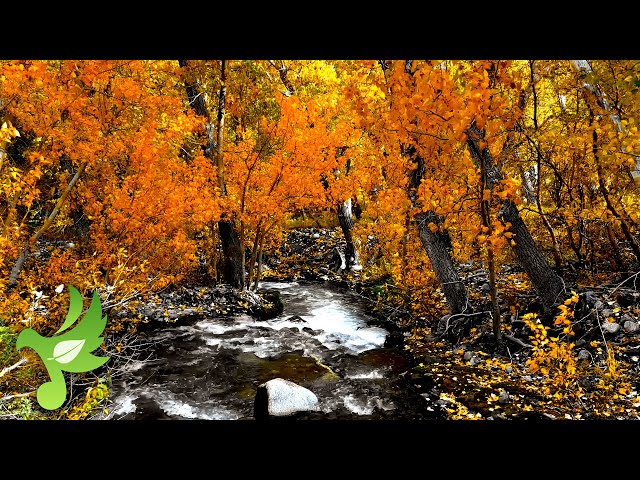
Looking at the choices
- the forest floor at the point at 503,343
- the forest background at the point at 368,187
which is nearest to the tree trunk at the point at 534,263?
the forest background at the point at 368,187

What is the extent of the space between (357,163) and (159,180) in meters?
4.95

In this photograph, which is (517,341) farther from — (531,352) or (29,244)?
(29,244)

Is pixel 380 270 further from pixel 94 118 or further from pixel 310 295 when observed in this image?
pixel 94 118

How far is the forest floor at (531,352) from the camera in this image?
11.6 feet

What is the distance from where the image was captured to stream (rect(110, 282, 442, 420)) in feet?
15.1

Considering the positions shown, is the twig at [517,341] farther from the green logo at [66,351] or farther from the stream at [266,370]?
the green logo at [66,351]

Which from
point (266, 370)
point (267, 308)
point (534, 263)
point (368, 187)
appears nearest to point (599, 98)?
point (534, 263)

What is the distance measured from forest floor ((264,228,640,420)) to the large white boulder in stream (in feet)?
4.59

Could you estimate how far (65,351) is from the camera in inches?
106

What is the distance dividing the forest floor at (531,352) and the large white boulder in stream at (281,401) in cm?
140

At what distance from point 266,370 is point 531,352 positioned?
3.53 meters
